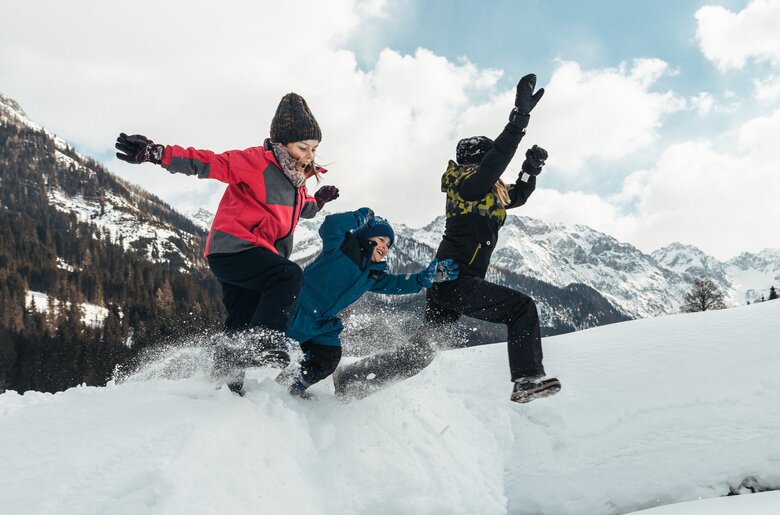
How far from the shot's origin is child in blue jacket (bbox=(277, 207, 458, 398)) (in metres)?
3.96

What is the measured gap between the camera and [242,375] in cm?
358

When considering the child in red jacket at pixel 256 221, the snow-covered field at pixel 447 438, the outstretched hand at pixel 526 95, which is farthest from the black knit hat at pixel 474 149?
the snow-covered field at pixel 447 438

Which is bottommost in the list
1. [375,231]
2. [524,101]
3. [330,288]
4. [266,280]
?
[330,288]

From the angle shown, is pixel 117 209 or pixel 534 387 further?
pixel 117 209

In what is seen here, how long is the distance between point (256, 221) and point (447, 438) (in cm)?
239

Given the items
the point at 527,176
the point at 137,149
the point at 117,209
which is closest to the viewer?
the point at 137,149

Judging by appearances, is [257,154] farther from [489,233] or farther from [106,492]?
[106,492]

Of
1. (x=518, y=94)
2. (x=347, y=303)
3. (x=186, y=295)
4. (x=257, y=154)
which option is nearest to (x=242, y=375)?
(x=347, y=303)

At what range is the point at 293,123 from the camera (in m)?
3.94

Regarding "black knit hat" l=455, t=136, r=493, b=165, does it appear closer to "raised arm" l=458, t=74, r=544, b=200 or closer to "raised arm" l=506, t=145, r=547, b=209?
"raised arm" l=506, t=145, r=547, b=209

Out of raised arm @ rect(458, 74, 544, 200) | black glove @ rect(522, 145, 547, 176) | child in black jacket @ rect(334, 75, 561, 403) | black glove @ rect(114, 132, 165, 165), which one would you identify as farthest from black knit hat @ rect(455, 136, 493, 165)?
black glove @ rect(114, 132, 165, 165)

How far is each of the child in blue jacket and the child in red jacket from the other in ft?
1.20

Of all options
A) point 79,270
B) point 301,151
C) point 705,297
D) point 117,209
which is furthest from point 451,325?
point 117,209

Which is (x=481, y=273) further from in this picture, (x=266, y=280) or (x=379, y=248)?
(x=266, y=280)
